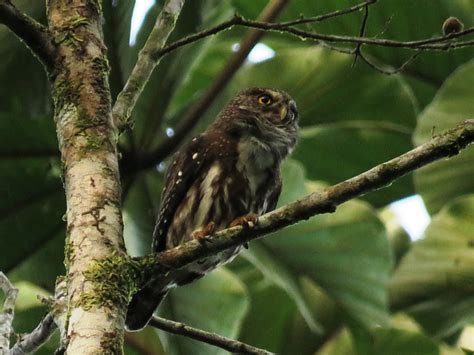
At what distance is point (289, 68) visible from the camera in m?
5.14

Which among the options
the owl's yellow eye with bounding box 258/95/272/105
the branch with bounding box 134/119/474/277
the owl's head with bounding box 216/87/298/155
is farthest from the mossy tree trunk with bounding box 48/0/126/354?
the owl's yellow eye with bounding box 258/95/272/105

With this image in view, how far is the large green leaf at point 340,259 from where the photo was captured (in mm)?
4691

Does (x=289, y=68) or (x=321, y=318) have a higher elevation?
(x=289, y=68)

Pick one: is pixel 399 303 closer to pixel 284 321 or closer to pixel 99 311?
pixel 284 321

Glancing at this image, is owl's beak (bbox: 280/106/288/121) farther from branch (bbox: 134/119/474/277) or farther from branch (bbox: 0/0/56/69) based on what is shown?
branch (bbox: 134/119/474/277)

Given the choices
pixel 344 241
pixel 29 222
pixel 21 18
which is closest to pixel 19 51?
pixel 29 222

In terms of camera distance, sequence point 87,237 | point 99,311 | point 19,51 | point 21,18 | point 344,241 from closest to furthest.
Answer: point 99,311
point 87,237
point 21,18
point 19,51
point 344,241

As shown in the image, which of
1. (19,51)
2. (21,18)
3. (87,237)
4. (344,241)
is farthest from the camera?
(344,241)

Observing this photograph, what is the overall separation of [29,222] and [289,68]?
141cm

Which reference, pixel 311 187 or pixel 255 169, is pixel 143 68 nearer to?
pixel 255 169

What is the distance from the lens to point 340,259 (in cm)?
491

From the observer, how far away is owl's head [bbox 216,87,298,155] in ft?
12.8

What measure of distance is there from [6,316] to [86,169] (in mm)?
584

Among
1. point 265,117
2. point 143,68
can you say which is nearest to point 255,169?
point 265,117
